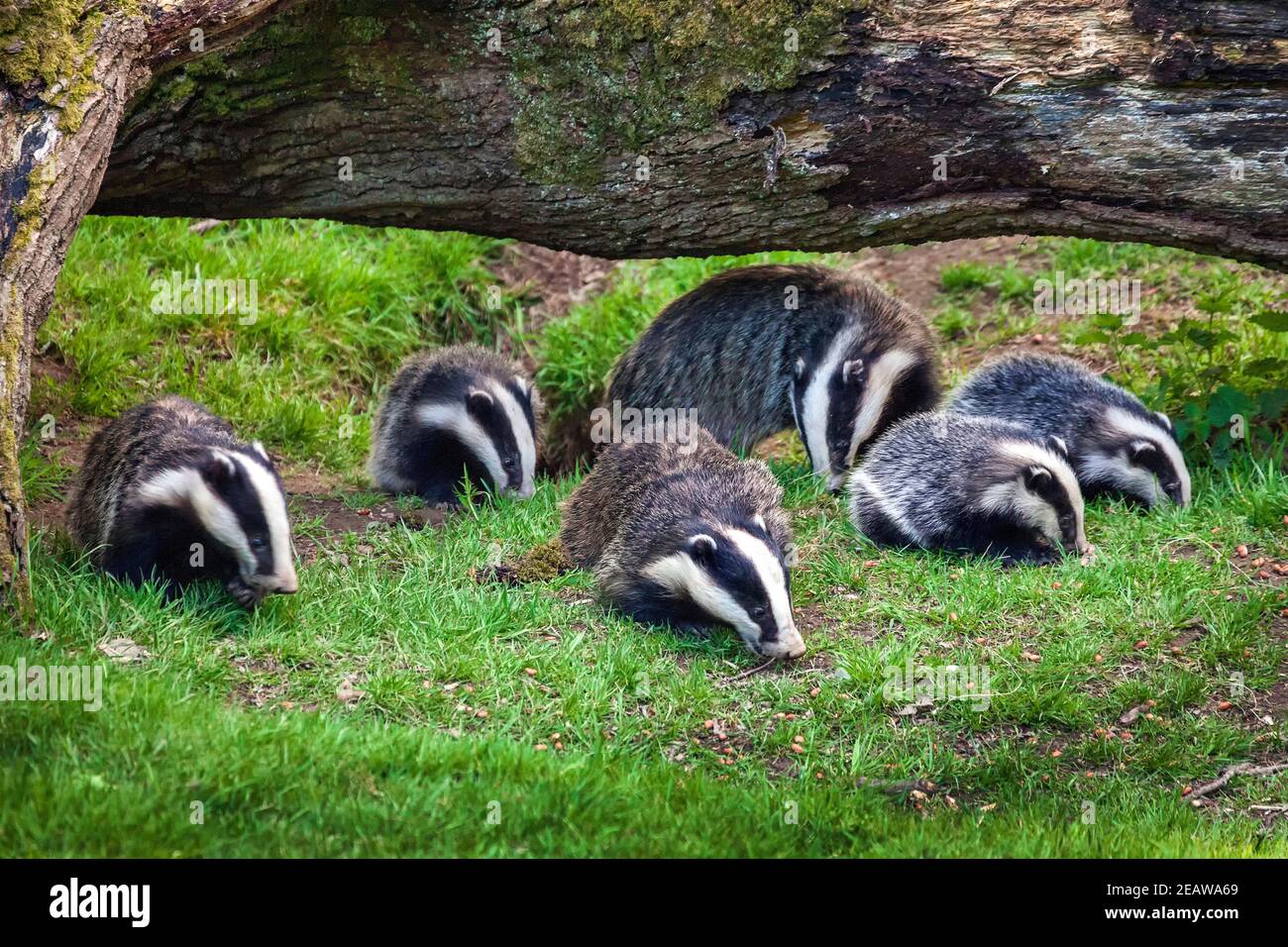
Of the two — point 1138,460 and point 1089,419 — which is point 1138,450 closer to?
point 1138,460

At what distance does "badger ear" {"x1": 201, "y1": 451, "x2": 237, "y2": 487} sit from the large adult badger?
303 cm

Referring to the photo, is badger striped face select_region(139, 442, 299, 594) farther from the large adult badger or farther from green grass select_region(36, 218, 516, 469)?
the large adult badger

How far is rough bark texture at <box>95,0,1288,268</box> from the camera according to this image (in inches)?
222

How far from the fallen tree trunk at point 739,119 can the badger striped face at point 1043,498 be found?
3.45 feet

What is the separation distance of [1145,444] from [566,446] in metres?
3.84

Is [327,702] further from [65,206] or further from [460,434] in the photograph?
[460,434]

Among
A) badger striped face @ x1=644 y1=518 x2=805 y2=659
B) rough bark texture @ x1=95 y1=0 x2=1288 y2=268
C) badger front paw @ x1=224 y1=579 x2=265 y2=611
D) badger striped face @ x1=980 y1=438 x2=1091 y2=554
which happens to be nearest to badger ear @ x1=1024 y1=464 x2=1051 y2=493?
badger striped face @ x1=980 y1=438 x2=1091 y2=554

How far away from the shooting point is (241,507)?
17.4 ft

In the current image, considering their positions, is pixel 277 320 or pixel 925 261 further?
pixel 925 261

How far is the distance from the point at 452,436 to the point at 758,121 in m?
2.62

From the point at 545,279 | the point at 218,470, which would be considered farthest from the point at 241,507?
the point at 545,279

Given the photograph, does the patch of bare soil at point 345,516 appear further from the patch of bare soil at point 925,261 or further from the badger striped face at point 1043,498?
the patch of bare soil at point 925,261

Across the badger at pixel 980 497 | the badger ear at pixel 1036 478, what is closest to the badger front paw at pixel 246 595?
the badger at pixel 980 497

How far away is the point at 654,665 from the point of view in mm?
5238
